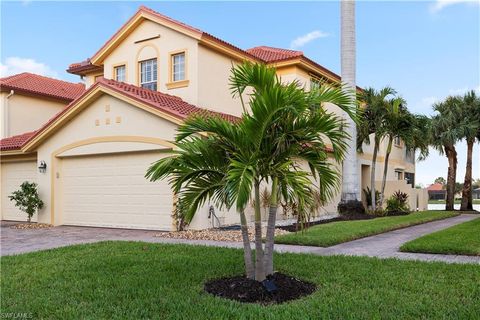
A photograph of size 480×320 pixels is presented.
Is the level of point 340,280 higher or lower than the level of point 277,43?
lower

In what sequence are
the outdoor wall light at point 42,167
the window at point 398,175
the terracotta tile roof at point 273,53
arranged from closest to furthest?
the outdoor wall light at point 42,167 → the terracotta tile roof at point 273,53 → the window at point 398,175

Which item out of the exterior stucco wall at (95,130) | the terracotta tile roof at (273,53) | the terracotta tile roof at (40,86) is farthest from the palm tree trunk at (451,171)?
the terracotta tile roof at (40,86)

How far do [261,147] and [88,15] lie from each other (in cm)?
1038

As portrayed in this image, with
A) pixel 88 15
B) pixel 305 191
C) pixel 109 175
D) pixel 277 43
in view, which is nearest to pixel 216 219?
pixel 109 175

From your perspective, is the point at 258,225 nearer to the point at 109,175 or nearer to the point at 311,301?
the point at 311,301

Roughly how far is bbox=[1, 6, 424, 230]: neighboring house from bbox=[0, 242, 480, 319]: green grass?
5.47m

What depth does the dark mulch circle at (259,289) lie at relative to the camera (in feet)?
18.9

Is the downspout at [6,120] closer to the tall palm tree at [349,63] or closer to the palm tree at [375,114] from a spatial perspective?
the tall palm tree at [349,63]

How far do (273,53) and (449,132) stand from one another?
447 inches

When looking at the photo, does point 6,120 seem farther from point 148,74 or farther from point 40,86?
point 148,74

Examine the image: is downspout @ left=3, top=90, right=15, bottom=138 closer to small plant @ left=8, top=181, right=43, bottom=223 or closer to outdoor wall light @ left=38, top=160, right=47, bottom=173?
outdoor wall light @ left=38, top=160, right=47, bottom=173

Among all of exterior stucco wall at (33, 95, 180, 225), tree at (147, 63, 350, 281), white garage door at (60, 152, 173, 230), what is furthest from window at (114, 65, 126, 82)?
tree at (147, 63, 350, 281)

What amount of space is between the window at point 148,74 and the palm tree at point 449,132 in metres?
16.5

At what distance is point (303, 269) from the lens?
7.29 metres
